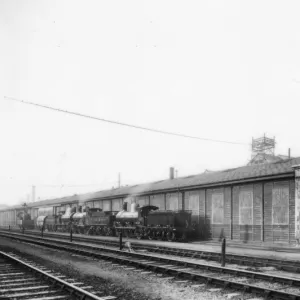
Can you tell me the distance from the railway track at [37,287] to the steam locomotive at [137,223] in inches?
485

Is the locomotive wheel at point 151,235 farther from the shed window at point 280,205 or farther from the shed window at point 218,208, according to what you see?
the shed window at point 280,205

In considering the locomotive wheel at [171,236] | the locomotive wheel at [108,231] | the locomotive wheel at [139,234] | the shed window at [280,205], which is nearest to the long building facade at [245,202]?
the shed window at [280,205]

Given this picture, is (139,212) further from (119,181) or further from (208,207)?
(119,181)

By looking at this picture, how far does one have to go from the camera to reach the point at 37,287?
9.19 metres

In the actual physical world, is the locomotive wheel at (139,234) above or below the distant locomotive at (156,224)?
below

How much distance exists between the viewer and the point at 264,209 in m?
22.6

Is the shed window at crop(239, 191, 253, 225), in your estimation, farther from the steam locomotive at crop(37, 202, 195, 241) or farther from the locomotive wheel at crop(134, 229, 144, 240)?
the locomotive wheel at crop(134, 229, 144, 240)

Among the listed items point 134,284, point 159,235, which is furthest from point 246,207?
point 134,284

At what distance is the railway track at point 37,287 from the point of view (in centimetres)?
823

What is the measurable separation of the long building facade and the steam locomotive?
1.60 meters

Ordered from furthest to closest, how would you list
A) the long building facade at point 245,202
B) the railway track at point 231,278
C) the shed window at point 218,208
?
the shed window at point 218,208
the long building facade at point 245,202
the railway track at point 231,278

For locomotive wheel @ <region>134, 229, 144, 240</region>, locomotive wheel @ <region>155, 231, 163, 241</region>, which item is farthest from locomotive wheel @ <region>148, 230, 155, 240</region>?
locomotive wheel @ <region>134, 229, 144, 240</region>

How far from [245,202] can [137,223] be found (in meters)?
8.90

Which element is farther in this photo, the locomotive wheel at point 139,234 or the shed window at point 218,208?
the locomotive wheel at point 139,234
